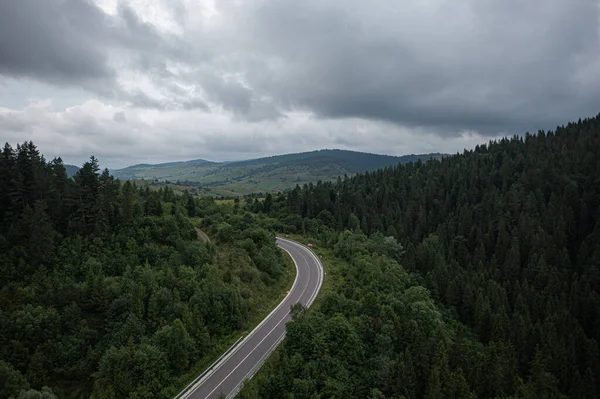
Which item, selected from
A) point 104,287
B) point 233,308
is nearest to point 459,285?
point 233,308

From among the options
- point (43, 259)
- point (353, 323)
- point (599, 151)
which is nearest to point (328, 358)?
point (353, 323)

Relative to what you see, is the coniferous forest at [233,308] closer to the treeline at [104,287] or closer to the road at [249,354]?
the treeline at [104,287]

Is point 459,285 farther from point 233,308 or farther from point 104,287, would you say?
point 104,287

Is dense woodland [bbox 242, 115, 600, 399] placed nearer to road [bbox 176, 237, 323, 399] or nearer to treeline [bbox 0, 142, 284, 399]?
road [bbox 176, 237, 323, 399]

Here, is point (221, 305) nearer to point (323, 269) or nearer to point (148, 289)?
point (148, 289)

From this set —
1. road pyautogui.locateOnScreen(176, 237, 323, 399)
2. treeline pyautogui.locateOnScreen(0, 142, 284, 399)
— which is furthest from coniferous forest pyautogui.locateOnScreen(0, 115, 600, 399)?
road pyautogui.locateOnScreen(176, 237, 323, 399)
